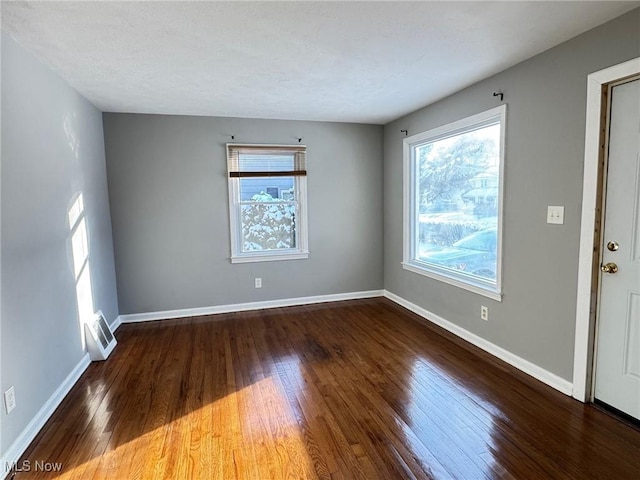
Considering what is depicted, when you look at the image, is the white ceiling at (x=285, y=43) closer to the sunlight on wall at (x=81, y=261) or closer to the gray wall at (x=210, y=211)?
the gray wall at (x=210, y=211)

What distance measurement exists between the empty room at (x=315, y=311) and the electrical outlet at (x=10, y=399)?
0.05ft

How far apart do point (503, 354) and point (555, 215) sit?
1219mm

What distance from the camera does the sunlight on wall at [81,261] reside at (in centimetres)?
284

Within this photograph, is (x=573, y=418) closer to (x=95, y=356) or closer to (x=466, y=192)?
(x=466, y=192)

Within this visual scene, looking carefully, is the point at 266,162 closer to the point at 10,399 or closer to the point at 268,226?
the point at 268,226

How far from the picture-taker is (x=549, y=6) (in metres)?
1.85

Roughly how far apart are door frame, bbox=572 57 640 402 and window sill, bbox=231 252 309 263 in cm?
296

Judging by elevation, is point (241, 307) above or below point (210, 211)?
below

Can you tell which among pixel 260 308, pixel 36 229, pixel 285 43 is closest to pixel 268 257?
pixel 260 308

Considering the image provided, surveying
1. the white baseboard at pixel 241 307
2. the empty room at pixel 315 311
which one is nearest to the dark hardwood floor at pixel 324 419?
the empty room at pixel 315 311

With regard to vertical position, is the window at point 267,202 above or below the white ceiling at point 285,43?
below

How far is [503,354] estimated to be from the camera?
2.90 meters

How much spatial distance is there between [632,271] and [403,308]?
100 inches

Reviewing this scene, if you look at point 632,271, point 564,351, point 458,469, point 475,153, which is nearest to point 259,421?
point 458,469
